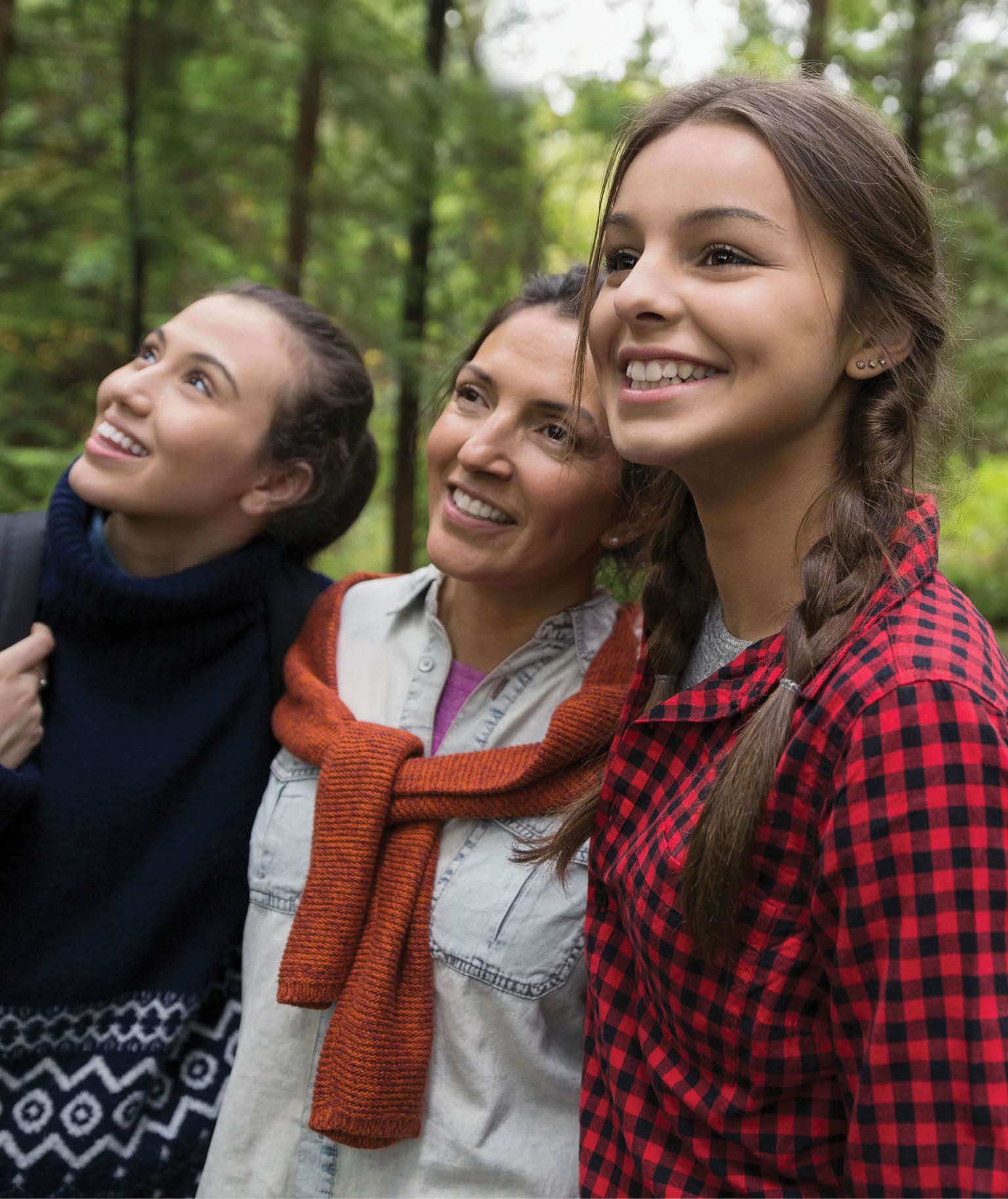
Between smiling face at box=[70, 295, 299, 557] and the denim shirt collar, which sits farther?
smiling face at box=[70, 295, 299, 557]

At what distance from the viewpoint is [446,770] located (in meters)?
2.05

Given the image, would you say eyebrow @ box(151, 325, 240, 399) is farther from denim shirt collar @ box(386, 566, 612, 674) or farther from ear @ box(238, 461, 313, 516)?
denim shirt collar @ box(386, 566, 612, 674)

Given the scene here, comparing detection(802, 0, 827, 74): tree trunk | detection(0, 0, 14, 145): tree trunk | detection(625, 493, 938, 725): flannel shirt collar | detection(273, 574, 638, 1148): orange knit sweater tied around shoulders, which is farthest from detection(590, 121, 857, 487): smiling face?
detection(802, 0, 827, 74): tree trunk

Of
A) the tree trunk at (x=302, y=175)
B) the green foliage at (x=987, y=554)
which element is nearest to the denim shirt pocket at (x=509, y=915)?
the tree trunk at (x=302, y=175)

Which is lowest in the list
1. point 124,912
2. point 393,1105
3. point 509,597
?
point 393,1105

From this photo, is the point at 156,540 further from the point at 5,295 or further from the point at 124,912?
the point at 5,295

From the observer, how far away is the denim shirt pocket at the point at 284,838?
2.14 m

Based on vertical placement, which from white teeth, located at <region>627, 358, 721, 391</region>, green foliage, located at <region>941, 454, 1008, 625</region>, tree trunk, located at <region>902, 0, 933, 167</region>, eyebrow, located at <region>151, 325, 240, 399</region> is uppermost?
tree trunk, located at <region>902, 0, 933, 167</region>

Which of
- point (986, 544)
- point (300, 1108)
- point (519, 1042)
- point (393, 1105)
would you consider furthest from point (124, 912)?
point (986, 544)

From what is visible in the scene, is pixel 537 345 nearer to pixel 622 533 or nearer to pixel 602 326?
pixel 622 533

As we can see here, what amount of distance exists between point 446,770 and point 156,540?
0.93m

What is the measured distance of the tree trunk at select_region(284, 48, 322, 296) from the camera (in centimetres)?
793

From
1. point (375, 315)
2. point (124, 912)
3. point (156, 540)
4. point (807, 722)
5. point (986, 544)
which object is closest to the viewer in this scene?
point (807, 722)

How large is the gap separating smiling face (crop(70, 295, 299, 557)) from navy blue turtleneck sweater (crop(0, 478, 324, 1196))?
0.14 meters
